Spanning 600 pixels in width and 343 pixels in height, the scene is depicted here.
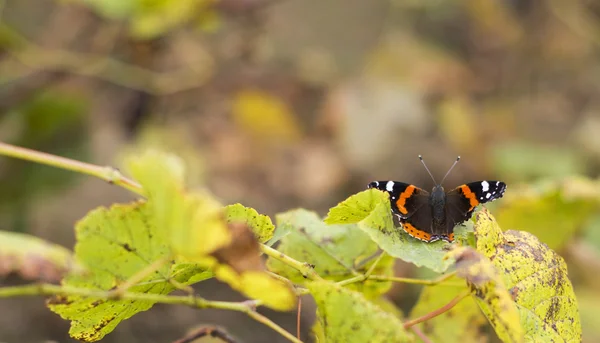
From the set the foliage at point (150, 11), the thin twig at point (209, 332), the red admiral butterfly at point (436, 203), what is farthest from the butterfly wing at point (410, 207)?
the foliage at point (150, 11)

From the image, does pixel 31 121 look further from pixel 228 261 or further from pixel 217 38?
pixel 228 261

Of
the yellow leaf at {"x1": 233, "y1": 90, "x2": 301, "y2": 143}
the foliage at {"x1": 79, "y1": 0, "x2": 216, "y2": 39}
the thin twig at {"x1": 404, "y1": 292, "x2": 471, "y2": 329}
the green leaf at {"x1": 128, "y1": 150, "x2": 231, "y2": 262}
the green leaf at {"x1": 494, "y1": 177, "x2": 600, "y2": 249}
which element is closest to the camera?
the green leaf at {"x1": 128, "y1": 150, "x2": 231, "y2": 262}

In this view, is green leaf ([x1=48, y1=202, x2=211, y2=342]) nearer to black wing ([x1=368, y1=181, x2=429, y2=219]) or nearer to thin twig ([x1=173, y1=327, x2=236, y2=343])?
thin twig ([x1=173, y1=327, x2=236, y2=343])

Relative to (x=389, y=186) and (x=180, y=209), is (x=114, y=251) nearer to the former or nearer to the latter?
(x=180, y=209)

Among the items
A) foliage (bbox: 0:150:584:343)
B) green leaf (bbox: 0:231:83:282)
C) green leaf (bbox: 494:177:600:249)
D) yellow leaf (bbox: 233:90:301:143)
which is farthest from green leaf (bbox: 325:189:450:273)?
yellow leaf (bbox: 233:90:301:143)

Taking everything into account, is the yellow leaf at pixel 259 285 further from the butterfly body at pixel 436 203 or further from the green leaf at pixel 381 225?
the butterfly body at pixel 436 203

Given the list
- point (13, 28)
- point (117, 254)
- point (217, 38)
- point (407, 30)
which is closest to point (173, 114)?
point (217, 38)
